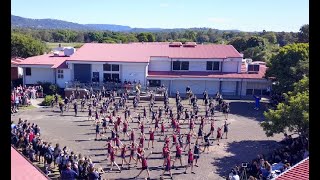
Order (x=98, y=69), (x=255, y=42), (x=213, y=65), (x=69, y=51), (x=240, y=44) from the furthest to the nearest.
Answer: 1. (x=240, y=44)
2. (x=255, y=42)
3. (x=69, y=51)
4. (x=213, y=65)
5. (x=98, y=69)

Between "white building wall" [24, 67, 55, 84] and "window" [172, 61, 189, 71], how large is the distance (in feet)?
42.4

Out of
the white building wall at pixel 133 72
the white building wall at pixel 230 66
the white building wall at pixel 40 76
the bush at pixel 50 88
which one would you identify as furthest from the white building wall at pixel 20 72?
the white building wall at pixel 230 66

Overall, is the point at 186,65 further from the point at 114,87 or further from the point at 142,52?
the point at 114,87

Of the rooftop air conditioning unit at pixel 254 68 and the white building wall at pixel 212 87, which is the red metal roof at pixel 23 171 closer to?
the white building wall at pixel 212 87

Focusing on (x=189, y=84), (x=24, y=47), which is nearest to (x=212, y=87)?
(x=189, y=84)

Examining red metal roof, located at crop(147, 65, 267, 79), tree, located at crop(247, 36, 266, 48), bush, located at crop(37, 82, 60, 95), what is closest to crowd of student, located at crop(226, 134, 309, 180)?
red metal roof, located at crop(147, 65, 267, 79)

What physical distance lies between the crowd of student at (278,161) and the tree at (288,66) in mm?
14083

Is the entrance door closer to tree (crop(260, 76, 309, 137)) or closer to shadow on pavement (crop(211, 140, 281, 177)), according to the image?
shadow on pavement (crop(211, 140, 281, 177))

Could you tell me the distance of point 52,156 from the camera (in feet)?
61.1

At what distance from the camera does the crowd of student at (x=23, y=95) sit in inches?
1269

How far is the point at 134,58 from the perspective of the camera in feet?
136

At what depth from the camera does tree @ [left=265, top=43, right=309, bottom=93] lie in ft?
115

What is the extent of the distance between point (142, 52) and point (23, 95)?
48.0 ft
